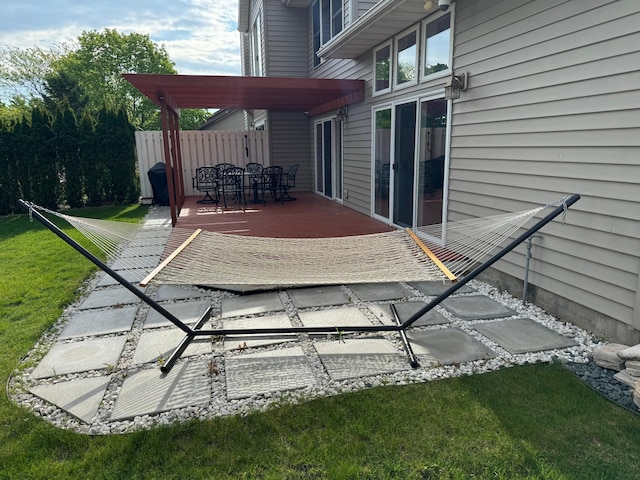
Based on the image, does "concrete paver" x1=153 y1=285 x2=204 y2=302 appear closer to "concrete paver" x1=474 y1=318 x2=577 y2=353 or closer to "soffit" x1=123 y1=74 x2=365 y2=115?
"concrete paver" x1=474 y1=318 x2=577 y2=353

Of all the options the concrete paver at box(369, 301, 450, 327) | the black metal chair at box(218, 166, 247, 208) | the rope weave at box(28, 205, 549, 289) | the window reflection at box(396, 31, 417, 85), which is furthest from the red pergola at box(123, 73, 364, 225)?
the concrete paver at box(369, 301, 450, 327)

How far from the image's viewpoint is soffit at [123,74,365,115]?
5.94 meters

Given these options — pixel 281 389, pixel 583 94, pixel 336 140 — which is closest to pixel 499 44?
pixel 583 94

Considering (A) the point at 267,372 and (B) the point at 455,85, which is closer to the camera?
(A) the point at 267,372

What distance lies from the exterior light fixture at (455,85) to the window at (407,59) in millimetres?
980

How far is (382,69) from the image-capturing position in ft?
20.8

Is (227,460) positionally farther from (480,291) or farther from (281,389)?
(480,291)

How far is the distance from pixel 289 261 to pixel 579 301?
2179mm

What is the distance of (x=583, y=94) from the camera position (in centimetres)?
296

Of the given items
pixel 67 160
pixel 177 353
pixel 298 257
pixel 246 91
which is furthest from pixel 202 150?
pixel 177 353

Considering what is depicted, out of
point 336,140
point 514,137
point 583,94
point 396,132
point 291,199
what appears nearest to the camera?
point 583,94

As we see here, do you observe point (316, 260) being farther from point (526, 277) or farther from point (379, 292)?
point (526, 277)

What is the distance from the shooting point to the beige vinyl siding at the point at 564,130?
2.70 m

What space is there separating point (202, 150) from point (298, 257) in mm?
8129
